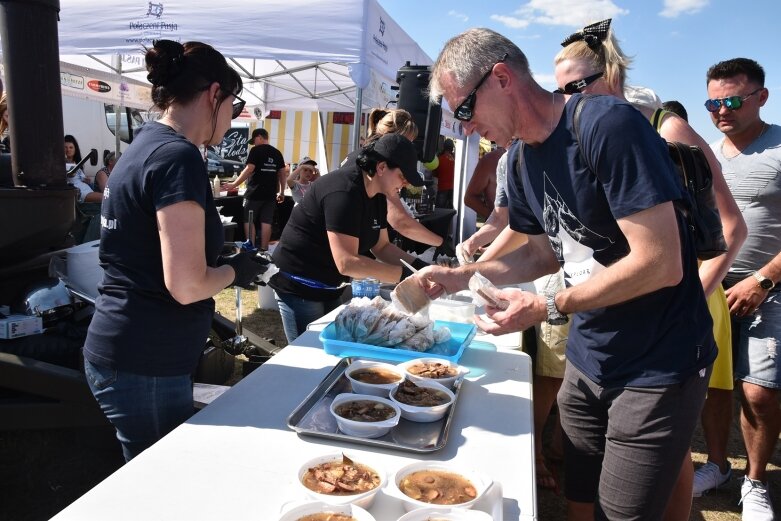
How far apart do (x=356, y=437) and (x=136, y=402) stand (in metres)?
0.69

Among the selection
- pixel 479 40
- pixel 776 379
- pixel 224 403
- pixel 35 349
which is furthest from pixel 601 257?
pixel 35 349

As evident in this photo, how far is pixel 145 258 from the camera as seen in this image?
1525 mm

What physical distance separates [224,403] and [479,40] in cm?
127

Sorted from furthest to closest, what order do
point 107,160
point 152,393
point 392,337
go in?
point 107,160 < point 392,337 < point 152,393

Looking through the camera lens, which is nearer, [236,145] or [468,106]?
[468,106]

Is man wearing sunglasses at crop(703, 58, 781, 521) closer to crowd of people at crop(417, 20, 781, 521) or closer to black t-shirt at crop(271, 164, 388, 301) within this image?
crowd of people at crop(417, 20, 781, 521)

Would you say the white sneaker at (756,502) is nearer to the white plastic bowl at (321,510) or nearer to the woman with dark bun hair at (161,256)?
the white plastic bowl at (321,510)

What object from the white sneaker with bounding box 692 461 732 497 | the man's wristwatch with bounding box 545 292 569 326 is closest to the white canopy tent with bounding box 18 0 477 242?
the man's wristwatch with bounding box 545 292 569 326

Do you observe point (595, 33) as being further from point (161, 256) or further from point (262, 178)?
point (262, 178)

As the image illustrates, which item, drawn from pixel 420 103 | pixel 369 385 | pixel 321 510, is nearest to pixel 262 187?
pixel 420 103

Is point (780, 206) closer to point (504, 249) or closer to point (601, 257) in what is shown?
point (504, 249)

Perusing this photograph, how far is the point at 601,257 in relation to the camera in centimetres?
150

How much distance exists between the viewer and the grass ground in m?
2.43

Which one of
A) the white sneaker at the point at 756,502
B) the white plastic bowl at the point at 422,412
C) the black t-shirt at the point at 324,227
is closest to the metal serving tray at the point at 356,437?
the white plastic bowl at the point at 422,412
